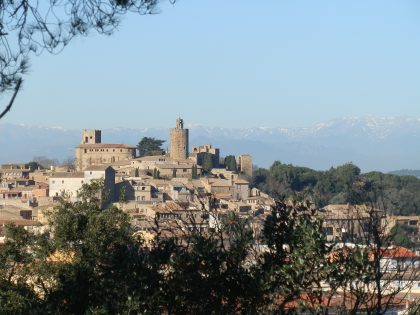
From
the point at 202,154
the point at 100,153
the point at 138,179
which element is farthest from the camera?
the point at 202,154

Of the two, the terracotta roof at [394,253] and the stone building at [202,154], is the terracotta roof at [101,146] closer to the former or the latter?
the stone building at [202,154]

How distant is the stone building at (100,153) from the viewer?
76.2 m

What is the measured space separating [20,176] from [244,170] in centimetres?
1703

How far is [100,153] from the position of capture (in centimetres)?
7750

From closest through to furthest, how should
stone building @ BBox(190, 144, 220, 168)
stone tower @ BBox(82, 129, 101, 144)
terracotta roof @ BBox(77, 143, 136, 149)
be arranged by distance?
1. terracotta roof @ BBox(77, 143, 136, 149)
2. stone building @ BBox(190, 144, 220, 168)
3. stone tower @ BBox(82, 129, 101, 144)

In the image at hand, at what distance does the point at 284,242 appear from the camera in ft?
23.1

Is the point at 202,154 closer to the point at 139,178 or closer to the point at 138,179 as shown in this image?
the point at 139,178

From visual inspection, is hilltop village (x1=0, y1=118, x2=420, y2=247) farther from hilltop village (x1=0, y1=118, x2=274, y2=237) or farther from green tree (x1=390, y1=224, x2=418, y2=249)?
green tree (x1=390, y1=224, x2=418, y2=249)

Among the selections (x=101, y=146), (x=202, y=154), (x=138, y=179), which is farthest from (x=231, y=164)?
(x=138, y=179)

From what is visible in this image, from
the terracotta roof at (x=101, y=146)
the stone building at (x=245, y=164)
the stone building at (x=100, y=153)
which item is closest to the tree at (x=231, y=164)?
the stone building at (x=245, y=164)

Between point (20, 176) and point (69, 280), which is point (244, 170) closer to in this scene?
point (20, 176)

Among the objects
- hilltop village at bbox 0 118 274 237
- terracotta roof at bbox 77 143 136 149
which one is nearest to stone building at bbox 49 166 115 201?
A: hilltop village at bbox 0 118 274 237

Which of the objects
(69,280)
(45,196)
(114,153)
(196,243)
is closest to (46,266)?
(69,280)

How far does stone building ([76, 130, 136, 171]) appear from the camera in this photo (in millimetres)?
76188
